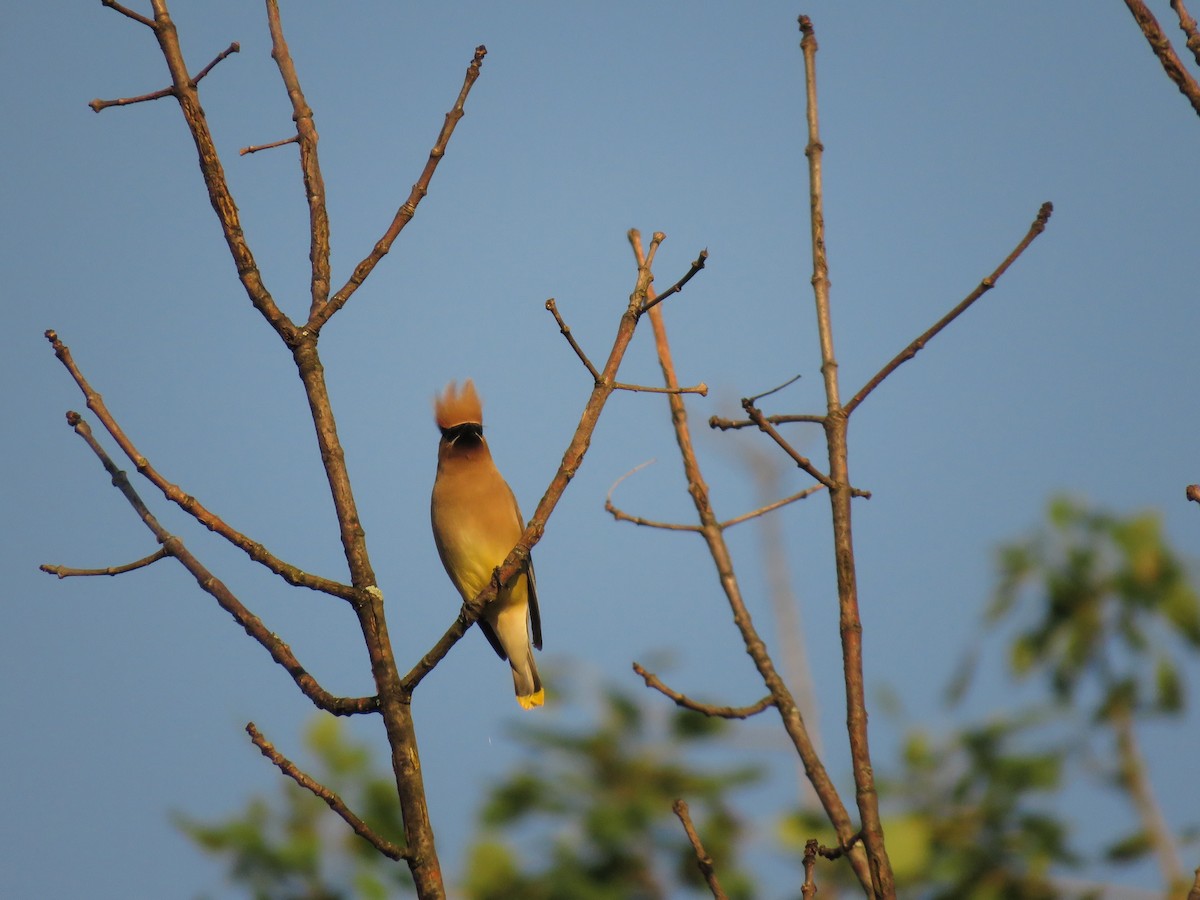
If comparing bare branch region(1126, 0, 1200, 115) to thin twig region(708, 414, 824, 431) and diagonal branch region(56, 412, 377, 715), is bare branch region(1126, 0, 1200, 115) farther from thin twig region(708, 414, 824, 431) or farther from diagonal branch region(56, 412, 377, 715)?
diagonal branch region(56, 412, 377, 715)

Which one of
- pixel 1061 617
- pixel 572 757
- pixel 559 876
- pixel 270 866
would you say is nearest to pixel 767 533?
pixel 1061 617

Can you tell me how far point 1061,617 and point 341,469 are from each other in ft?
21.4

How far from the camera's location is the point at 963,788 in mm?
5828

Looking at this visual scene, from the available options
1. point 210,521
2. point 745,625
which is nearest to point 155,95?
point 210,521

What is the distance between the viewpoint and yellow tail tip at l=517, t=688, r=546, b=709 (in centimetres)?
606

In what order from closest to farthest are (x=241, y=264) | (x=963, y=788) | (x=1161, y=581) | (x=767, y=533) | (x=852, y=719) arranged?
1. (x=852, y=719)
2. (x=241, y=264)
3. (x=963, y=788)
4. (x=1161, y=581)
5. (x=767, y=533)

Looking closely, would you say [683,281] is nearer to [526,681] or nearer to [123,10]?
[123,10]

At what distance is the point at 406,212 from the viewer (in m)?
2.74

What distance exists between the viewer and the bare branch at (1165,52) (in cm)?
181

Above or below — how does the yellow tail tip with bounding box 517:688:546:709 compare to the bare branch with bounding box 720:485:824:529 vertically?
above

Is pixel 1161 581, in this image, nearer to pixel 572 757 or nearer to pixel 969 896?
pixel 969 896

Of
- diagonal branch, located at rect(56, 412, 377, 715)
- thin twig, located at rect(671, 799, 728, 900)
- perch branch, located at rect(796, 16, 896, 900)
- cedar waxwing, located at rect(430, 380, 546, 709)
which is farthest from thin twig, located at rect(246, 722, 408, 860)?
cedar waxwing, located at rect(430, 380, 546, 709)

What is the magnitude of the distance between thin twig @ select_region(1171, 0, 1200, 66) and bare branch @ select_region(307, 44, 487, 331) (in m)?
1.37

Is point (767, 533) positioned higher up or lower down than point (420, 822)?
higher up
